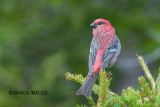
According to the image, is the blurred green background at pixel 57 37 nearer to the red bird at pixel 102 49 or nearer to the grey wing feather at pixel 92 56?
the red bird at pixel 102 49

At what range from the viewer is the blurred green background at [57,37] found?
720 cm

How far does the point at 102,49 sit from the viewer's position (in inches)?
194

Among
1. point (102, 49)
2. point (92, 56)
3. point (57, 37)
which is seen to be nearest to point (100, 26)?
point (102, 49)

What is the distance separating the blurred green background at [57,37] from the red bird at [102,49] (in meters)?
1.77

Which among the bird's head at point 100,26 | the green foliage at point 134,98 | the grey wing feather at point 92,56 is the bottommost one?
the green foliage at point 134,98

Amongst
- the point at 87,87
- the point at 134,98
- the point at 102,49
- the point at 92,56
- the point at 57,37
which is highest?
the point at 57,37

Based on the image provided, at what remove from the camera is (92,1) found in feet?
25.6

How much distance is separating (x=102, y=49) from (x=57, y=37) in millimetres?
3072

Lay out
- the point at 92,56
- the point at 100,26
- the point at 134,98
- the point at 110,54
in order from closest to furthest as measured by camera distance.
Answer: the point at 134,98, the point at 92,56, the point at 110,54, the point at 100,26

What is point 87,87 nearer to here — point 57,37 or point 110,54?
point 110,54

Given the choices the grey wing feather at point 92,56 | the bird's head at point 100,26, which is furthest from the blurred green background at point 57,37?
the grey wing feather at point 92,56

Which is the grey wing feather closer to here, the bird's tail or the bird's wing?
the bird's wing

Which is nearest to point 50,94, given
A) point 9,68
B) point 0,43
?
point 9,68

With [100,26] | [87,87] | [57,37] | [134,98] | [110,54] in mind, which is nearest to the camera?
[134,98]
